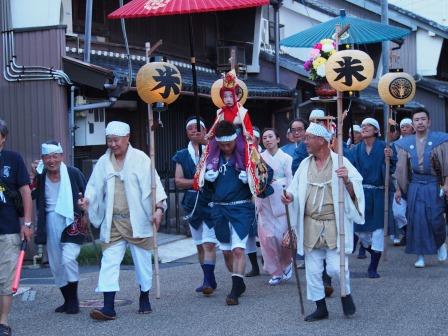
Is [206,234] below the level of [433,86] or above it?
below

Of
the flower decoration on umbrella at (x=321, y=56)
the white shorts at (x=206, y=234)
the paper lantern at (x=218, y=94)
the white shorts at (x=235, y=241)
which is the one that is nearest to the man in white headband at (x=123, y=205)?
the white shorts at (x=235, y=241)

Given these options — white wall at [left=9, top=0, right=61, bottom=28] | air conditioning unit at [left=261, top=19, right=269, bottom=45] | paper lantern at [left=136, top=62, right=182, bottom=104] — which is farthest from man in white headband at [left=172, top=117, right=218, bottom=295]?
air conditioning unit at [left=261, top=19, right=269, bottom=45]

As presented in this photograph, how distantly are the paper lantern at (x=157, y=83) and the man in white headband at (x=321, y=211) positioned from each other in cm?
199

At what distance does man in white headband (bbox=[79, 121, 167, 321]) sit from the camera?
26.1 feet

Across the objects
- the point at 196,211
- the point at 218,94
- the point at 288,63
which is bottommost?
the point at 196,211

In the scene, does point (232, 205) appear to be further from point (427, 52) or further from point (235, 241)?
point (427, 52)

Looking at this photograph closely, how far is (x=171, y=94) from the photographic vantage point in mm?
9016

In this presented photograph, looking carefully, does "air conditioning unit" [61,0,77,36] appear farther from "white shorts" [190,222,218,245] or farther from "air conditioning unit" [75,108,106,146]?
"white shorts" [190,222,218,245]

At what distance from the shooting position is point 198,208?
9.34 meters

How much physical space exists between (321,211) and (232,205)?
1.24 metres

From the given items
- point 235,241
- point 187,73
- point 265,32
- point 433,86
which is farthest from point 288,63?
point 235,241

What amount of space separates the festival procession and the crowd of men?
0.6 inches

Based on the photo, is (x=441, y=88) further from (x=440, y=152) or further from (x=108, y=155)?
(x=108, y=155)

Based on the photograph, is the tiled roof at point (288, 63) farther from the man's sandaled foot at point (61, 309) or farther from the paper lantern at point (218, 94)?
the man's sandaled foot at point (61, 309)
